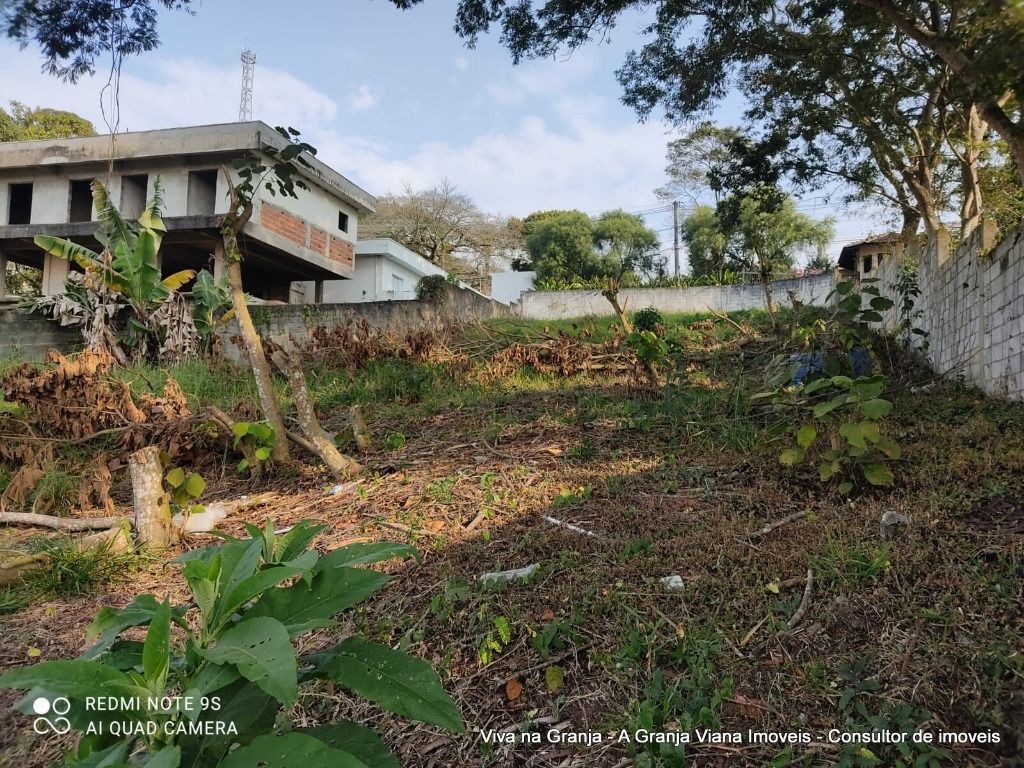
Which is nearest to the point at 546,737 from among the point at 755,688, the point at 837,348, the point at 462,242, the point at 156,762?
the point at 755,688

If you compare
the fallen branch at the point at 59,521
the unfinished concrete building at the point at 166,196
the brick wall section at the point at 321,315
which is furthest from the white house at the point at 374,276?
the fallen branch at the point at 59,521

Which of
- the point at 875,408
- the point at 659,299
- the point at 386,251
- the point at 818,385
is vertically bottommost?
the point at 875,408

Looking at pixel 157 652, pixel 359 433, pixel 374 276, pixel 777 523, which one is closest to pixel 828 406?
pixel 777 523

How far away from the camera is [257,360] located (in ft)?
14.9

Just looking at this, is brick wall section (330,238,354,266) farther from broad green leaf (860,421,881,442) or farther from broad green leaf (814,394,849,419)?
broad green leaf (860,421,881,442)

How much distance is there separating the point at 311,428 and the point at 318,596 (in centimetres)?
343

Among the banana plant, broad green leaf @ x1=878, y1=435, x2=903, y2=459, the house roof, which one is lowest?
broad green leaf @ x1=878, y1=435, x2=903, y2=459

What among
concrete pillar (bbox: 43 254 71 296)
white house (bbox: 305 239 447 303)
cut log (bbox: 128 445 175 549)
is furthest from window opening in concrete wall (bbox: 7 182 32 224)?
cut log (bbox: 128 445 175 549)

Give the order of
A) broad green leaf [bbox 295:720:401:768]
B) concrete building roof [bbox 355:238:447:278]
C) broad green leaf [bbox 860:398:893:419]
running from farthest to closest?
concrete building roof [bbox 355:238:447:278]
broad green leaf [bbox 860:398:893:419]
broad green leaf [bbox 295:720:401:768]

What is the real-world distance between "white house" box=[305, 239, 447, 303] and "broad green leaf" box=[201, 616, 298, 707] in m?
21.5

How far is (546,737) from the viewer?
179 cm

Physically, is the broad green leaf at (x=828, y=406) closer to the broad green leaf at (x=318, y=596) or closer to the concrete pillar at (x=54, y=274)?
the broad green leaf at (x=318, y=596)

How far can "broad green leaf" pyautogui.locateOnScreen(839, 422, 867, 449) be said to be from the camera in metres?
2.96

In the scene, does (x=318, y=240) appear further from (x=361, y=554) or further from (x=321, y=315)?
(x=361, y=554)
